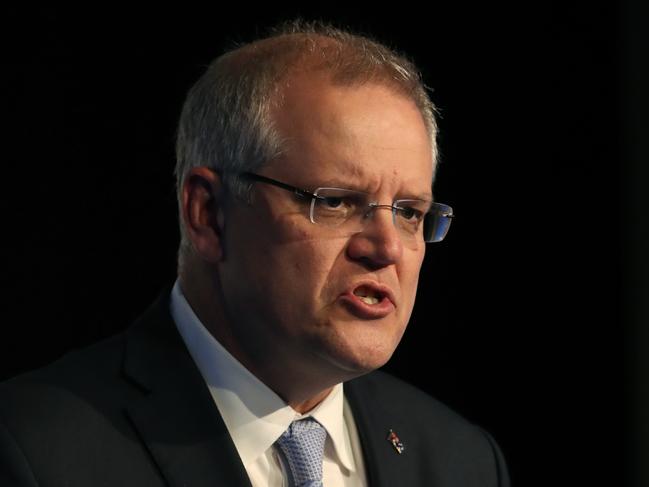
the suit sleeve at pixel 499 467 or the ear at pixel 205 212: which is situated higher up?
the ear at pixel 205 212

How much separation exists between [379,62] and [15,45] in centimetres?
105

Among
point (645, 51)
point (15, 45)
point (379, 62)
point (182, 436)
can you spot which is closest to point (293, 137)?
point (379, 62)

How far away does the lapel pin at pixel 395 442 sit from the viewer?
2.45m

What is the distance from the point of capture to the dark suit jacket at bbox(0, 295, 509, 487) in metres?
1.99

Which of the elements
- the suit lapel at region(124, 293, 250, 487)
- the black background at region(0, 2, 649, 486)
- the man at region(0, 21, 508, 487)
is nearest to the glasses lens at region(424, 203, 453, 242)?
the man at region(0, 21, 508, 487)

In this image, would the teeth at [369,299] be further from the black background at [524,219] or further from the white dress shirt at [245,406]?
the black background at [524,219]

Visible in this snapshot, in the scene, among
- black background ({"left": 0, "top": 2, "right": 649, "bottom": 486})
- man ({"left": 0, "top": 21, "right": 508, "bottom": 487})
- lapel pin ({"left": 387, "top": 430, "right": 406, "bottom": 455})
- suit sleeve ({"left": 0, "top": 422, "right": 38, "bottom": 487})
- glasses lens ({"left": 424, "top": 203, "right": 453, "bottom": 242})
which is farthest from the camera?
black background ({"left": 0, "top": 2, "right": 649, "bottom": 486})

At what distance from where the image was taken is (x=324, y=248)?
81.3 inches

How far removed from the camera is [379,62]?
88.7 inches

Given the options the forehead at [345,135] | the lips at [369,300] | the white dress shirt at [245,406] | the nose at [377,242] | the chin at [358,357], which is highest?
the forehead at [345,135]

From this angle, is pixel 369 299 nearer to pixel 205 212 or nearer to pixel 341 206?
pixel 341 206

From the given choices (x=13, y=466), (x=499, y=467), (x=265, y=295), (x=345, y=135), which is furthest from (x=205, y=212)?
(x=499, y=467)

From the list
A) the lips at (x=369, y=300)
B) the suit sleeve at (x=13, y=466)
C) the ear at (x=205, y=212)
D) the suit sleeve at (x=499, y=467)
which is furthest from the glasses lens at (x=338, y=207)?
the suit sleeve at (x=499, y=467)

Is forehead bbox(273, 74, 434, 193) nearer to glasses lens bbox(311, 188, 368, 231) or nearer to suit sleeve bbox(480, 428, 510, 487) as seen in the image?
glasses lens bbox(311, 188, 368, 231)
